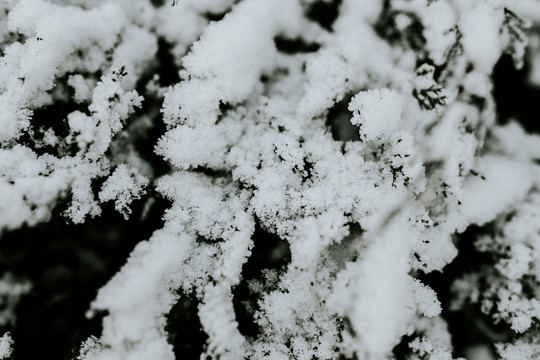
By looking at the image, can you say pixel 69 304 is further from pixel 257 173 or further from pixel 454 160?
pixel 454 160

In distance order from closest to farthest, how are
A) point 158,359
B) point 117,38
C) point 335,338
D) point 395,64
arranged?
point 158,359 → point 335,338 → point 117,38 → point 395,64

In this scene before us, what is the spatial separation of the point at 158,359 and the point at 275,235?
0.52 m

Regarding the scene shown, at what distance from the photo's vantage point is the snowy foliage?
130cm

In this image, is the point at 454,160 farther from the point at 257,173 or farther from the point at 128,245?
the point at 128,245

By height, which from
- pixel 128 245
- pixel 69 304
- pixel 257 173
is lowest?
pixel 69 304

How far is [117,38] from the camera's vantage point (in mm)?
1614

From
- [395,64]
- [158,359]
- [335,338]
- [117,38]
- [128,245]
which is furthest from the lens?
[395,64]

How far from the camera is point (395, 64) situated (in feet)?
5.70

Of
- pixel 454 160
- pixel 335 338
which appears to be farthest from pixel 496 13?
pixel 335 338

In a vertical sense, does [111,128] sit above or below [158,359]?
above

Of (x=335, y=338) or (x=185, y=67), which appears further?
(x=185, y=67)

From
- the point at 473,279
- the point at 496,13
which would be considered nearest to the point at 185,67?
the point at 496,13

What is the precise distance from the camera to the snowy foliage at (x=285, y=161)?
51.1 inches

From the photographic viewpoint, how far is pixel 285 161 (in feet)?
4.80
